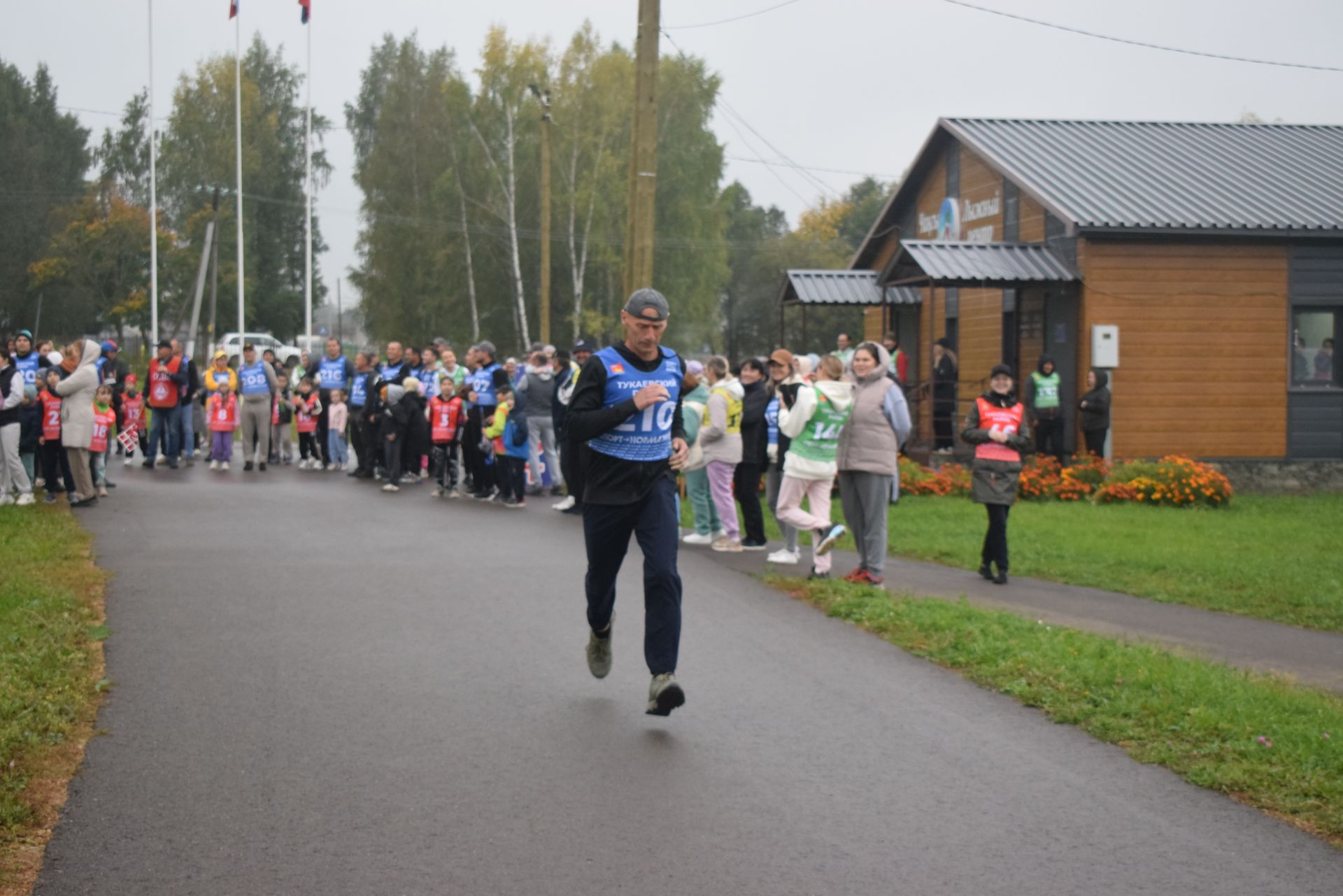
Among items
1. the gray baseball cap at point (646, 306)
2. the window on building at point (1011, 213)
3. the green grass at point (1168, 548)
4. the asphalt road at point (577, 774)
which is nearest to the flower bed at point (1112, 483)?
the green grass at point (1168, 548)

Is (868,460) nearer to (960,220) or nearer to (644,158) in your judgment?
(644,158)

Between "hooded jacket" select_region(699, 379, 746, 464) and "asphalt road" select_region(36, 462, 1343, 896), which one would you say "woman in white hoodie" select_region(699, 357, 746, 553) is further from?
"asphalt road" select_region(36, 462, 1343, 896)

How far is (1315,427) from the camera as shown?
78.4 ft

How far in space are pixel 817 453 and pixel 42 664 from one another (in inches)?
246

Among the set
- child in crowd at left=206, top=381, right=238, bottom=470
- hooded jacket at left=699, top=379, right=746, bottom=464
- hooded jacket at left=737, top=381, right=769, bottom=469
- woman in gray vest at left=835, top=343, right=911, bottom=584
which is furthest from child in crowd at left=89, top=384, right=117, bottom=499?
woman in gray vest at left=835, top=343, right=911, bottom=584

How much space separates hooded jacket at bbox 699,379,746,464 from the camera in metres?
14.1

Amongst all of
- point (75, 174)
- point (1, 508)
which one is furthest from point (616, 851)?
point (75, 174)

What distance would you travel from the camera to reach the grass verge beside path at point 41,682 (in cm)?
537

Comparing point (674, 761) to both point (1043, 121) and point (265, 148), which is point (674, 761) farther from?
point (265, 148)

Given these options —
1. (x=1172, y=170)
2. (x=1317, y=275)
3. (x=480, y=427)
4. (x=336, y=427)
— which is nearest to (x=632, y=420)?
(x=480, y=427)

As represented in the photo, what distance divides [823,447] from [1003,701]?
14.7 ft

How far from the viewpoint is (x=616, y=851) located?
5180 mm

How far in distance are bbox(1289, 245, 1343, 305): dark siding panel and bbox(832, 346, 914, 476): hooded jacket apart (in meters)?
14.7

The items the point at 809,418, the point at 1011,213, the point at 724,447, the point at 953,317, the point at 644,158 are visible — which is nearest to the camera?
the point at 809,418
